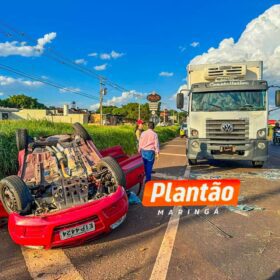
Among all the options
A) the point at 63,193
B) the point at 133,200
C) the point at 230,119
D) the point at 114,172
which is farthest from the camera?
the point at 230,119

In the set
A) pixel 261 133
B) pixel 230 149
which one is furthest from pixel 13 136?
pixel 261 133

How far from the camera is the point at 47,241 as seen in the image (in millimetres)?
3287

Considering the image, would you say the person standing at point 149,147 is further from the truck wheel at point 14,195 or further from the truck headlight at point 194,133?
the truck wheel at point 14,195

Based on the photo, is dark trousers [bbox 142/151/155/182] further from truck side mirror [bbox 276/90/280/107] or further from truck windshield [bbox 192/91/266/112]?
truck side mirror [bbox 276/90/280/107]

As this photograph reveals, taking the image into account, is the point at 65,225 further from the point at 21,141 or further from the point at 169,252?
the point at 21,141

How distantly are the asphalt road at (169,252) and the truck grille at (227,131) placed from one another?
412 cm

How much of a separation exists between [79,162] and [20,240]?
1.86m

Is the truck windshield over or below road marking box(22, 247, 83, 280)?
over

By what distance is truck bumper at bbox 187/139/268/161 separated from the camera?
8.77 m

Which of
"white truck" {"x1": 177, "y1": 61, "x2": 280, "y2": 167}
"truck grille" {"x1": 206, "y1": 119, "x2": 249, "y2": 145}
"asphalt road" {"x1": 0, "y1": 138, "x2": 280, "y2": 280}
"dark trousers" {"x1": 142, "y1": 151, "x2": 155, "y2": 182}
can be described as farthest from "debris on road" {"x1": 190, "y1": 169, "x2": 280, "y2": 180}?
"asphalt road" {"x1": 0, "y1": 138, "x2": 280, "y2": 280}

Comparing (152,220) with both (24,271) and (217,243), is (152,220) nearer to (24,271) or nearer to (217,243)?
(217,243)

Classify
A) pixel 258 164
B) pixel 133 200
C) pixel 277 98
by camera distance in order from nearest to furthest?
pixel 133 200 < pixel 277 98 < pixel 258 164

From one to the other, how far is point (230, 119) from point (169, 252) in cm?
643

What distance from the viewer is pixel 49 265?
3.21 m
